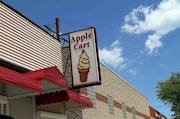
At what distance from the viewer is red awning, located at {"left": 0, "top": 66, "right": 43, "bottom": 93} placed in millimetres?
9573

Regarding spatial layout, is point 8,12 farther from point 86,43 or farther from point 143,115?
point 143,115

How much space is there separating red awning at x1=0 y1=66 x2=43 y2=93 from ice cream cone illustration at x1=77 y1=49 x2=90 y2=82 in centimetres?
503

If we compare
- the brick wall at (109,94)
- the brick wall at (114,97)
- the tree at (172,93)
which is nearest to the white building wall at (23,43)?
the brick wall at (109,94)

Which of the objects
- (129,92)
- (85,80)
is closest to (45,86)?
(85,80)

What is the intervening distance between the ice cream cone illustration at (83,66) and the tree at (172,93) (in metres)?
33.8

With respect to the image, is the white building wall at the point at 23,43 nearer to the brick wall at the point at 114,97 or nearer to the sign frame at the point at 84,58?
the sign frame at the point at 84,58

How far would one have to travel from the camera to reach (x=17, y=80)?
1002 centimetres

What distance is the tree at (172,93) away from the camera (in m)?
48.2

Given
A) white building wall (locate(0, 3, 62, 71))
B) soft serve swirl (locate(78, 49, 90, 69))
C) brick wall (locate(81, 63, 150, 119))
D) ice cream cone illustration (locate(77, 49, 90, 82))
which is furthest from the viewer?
brick wall (locate(81, 63, 150, 119))

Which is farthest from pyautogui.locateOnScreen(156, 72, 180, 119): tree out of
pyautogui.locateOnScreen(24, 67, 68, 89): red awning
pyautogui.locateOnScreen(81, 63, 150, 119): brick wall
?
pyautogui.locateOnScreen(24, 67, 68, 89): red awning

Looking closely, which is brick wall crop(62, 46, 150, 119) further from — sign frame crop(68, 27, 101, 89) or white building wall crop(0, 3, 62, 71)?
white building wall crop(0, 3, 62, 71)

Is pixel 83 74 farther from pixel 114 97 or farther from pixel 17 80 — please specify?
pixel 114 97

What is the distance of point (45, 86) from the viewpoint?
12680mm

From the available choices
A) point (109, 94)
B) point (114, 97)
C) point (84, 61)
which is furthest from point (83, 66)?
point (114, 97)
